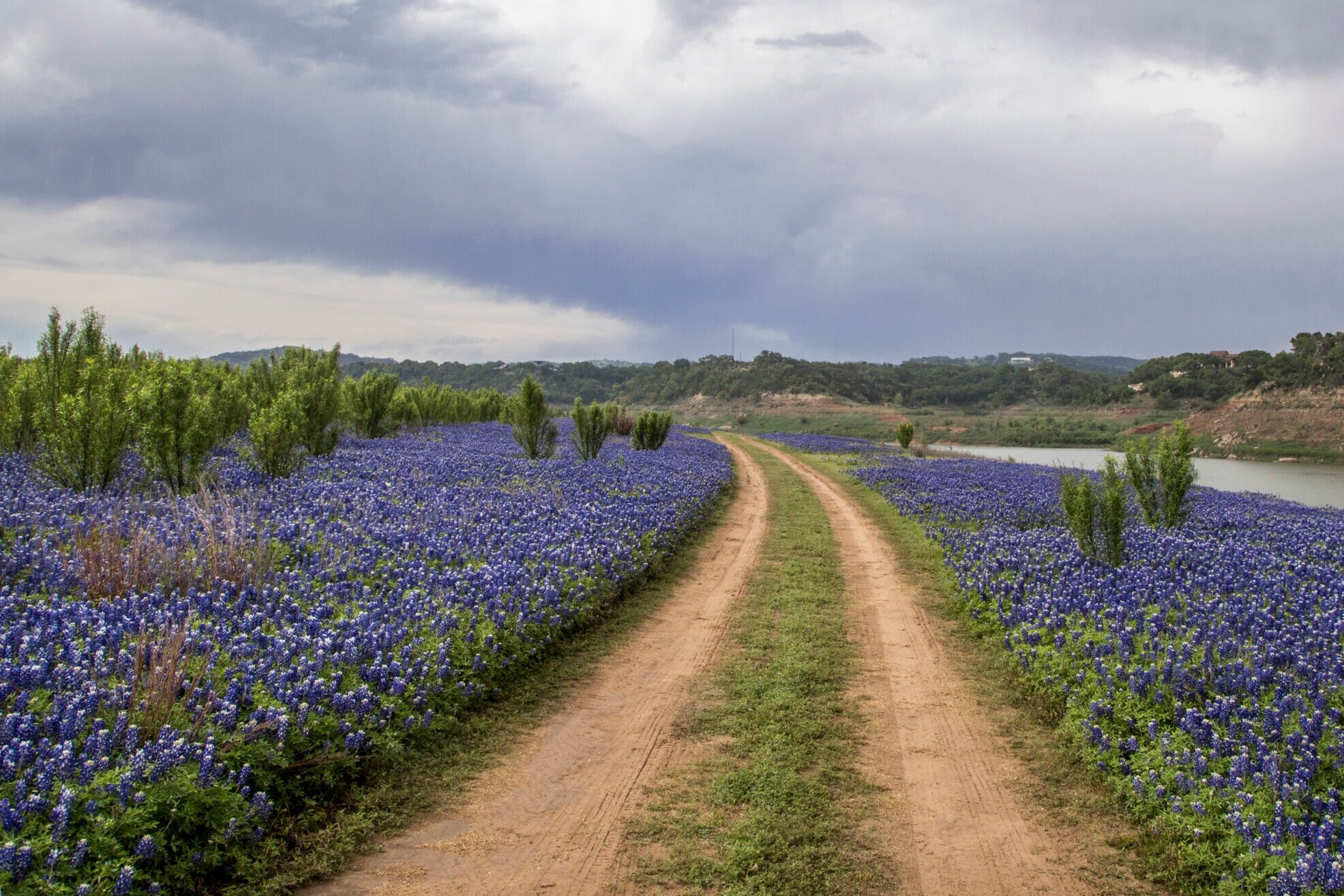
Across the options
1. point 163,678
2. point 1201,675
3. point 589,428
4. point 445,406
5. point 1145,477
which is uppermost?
point 445,406

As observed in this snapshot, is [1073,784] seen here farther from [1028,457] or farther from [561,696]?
Answer: [1028,457]

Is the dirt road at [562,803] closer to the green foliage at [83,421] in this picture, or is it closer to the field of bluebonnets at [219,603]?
the field of bluebonnets at [219,603]

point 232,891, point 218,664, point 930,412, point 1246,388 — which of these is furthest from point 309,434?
point 930,412

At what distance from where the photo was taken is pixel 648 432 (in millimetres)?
34594

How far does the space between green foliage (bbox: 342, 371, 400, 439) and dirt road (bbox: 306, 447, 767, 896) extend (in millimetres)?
25364

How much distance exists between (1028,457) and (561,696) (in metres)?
57.9

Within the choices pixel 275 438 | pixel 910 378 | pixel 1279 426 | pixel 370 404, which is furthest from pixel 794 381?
pixel 275 438

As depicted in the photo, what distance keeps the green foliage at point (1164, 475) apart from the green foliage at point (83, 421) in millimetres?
17979

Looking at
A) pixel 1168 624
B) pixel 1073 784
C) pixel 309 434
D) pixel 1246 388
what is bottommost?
pixel 1073 784

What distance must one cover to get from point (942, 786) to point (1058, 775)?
0.96 metres

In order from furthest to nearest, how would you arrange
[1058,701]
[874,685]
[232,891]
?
[874,685] → [1058,701] → [232,891]

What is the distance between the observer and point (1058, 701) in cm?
725

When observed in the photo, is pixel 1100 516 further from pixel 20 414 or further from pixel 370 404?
pixel 370 404

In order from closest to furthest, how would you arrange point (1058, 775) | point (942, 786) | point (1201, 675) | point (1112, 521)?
point (942, 786), point (1058, 775), point (1201, 675), point (1112, 521)
